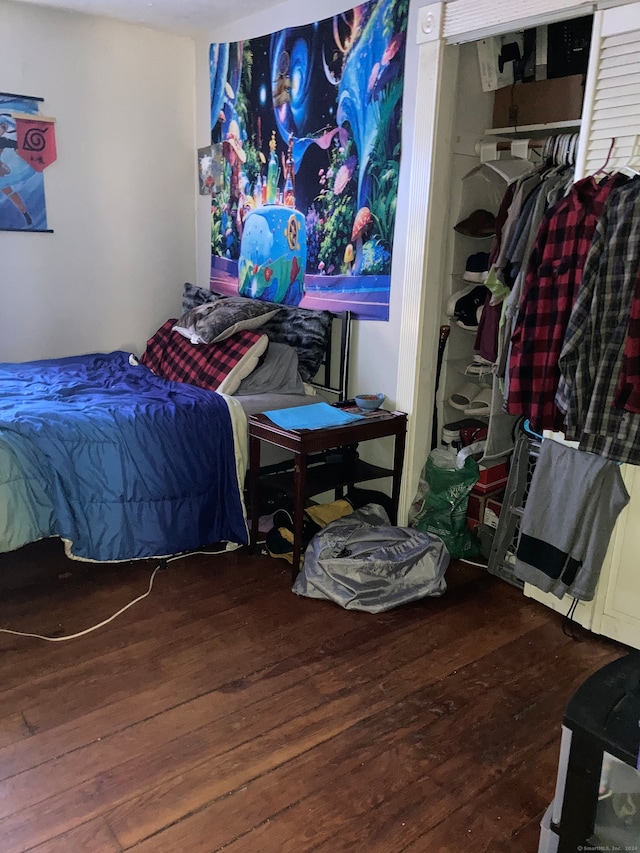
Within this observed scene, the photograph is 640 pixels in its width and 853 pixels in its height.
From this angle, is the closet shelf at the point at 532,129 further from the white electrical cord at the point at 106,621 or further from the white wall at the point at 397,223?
the white electrical cord at the point at 106,621

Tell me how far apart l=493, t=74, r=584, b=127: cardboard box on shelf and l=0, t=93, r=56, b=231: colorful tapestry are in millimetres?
2339

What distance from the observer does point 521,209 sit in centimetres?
250

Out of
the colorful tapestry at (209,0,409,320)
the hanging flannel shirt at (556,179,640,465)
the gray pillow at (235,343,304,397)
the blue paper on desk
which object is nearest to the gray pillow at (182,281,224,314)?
the colorful tapestry at (209,0,409,320)

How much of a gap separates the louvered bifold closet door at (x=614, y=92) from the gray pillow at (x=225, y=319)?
165 cm

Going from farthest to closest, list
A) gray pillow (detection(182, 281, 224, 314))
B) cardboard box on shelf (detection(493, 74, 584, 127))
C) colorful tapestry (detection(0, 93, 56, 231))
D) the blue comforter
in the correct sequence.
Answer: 1. gray pillow (detection(182, 281, 224, 314))
2. colorful tapestry (detection(0, 93, 56, 231))
3. cardboard box on shelf (detection(493, 74, 584, 127))
4. the blue comforter

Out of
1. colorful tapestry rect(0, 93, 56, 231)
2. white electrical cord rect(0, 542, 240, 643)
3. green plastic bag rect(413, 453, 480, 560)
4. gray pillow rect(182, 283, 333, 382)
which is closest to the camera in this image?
white electrical cord rect(0, 542, 240, 643)

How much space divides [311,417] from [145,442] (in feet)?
2.20

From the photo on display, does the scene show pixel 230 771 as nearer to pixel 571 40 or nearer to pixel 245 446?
pixel 245 446

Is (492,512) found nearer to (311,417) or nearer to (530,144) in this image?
(311,417)

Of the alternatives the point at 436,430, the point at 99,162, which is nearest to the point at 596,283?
the point at 436,430

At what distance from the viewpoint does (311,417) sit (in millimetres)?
2775

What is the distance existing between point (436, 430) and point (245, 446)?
0.89 m

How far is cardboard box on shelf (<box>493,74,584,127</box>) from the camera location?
2580 mm

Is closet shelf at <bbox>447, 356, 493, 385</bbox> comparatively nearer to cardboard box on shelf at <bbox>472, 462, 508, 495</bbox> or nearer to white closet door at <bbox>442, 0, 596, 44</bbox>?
cardboard box on shelf at <bbox>472, 462, 508, 495</bbox>
